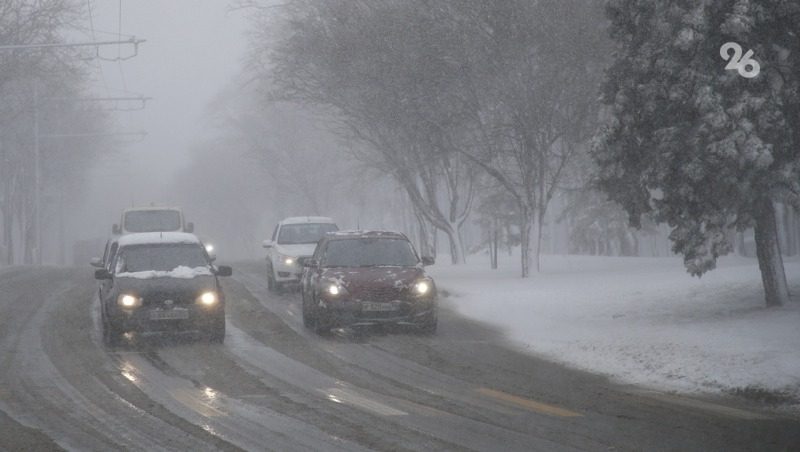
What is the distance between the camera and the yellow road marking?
10.4 meters

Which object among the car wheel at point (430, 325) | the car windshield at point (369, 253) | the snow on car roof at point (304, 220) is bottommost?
the car wheel at point (430, 325)

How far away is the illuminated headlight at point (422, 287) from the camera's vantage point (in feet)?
59.4

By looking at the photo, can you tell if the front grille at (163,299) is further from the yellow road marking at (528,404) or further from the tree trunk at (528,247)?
the tree trunk at (528,247)

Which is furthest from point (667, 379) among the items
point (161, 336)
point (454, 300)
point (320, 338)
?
point (454, 300)

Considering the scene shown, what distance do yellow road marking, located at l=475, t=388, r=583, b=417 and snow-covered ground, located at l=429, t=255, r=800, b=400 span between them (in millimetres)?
1927

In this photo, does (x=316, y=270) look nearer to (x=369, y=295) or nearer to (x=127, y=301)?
(x=369, y=295)

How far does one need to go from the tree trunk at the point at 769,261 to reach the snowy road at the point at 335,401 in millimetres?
4300

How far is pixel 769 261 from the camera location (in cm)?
1794

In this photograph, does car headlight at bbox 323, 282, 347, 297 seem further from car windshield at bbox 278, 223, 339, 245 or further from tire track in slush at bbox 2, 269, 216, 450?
car windshield at bbox 278, 223, 339, 245

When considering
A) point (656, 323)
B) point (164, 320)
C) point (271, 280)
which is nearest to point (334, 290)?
point (164, 320)

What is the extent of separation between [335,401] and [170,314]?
249 inches

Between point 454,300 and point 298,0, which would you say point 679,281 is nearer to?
point 454,300

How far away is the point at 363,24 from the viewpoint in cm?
3089

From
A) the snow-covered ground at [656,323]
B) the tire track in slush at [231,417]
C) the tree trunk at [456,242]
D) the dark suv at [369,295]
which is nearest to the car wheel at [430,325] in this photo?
the dark suv at [369,295]
